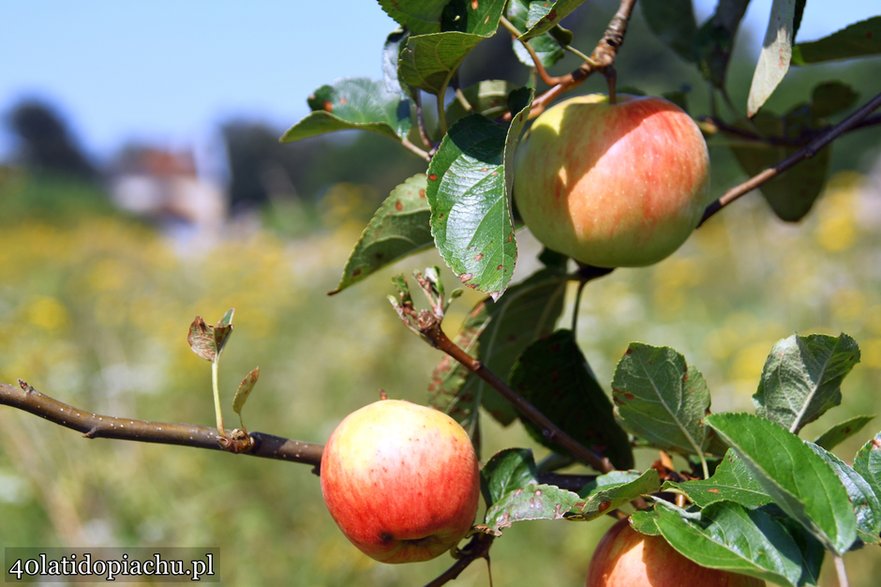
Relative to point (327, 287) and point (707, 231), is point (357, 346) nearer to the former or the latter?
point (327, 287)

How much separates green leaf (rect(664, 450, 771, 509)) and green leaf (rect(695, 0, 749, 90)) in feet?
→ 1.45

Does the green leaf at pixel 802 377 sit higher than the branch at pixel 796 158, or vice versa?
the branch at pixel 796 158

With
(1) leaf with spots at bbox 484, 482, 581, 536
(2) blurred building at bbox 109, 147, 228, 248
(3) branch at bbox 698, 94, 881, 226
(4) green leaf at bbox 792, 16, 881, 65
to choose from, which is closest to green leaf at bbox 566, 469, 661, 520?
(1) leaf with spots at bbox 484, 482, 581, 536

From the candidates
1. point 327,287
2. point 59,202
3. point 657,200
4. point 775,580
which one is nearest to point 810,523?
point 775,580

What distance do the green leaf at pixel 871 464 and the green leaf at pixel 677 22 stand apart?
18.3 inches

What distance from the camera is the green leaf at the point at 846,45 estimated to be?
2.28 ft

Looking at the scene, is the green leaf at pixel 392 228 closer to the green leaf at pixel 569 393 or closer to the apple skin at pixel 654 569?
the green leaf at pixel 569 393

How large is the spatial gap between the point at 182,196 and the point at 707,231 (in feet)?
85.9

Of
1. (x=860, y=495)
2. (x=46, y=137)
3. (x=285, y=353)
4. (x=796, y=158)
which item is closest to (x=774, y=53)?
(x=796, y=158)

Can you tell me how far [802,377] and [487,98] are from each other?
0.31 meters

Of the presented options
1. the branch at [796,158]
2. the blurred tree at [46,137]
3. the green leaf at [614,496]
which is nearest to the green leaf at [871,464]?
the green leaf at [614,496]

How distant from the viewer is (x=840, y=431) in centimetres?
52

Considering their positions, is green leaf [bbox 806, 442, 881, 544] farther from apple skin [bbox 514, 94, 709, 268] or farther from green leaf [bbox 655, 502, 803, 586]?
apple skin [bbox 514, 94, 709, 268]

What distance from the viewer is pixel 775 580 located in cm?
39
